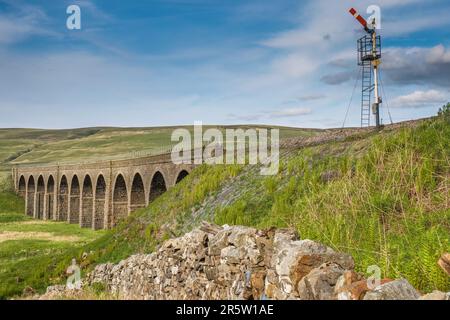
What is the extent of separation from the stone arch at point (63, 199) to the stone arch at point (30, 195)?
38.6 ft

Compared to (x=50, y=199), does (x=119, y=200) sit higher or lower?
higher

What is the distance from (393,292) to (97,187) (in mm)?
44181

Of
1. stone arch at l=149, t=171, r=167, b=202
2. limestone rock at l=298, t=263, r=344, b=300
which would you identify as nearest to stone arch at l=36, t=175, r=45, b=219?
stone arch at l=149, t=171, r=167, b=202

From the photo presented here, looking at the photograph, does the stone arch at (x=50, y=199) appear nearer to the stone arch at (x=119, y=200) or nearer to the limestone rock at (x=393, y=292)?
the stone arch at (x=119, y=200)

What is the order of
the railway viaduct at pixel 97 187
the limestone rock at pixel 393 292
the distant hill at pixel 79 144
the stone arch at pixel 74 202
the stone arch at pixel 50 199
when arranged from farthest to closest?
1. the distant hill at pixel 79 144
2. the stone arch at pixel 50 199
3. the stone arch at pixel 74 202
4. the railway viaduct at pixel 97 187
5. the limestone rock at pixel 393 292

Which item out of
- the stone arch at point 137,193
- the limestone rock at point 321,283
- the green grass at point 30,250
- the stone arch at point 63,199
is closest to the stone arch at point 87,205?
the green grass at point 30,250

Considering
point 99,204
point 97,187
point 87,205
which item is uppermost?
point 97,187

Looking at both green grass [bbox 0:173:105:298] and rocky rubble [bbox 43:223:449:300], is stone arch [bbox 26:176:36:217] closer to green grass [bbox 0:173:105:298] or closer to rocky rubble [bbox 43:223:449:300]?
green grass [bbox 0:173:105:298]

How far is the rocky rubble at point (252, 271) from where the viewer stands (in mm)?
4680

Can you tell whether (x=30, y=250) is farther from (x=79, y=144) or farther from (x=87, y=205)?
(x=79, y=144)

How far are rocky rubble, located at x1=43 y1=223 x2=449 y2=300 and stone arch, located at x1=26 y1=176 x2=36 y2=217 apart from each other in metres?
63.5

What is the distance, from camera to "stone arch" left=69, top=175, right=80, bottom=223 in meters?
53.6

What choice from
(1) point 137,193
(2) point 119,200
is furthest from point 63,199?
(1) point 137,193

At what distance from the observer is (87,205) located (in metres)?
50.0
